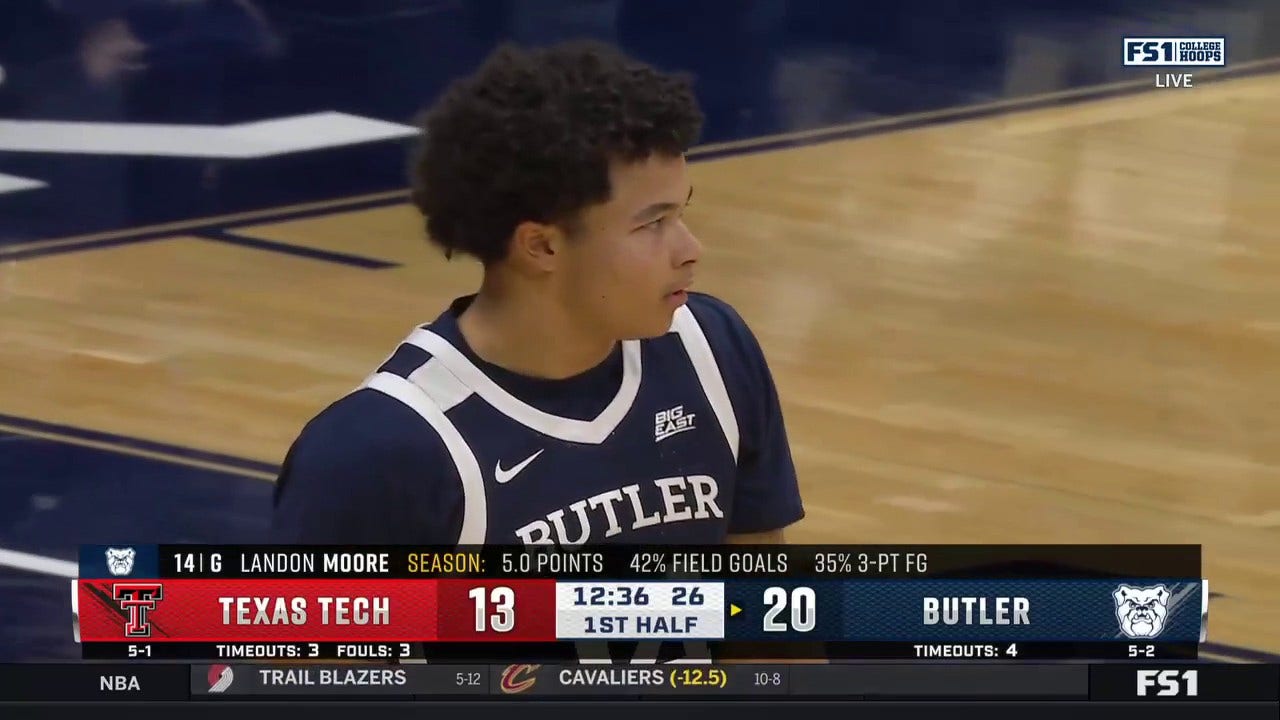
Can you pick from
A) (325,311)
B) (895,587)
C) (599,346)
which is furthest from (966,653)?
(325,311)

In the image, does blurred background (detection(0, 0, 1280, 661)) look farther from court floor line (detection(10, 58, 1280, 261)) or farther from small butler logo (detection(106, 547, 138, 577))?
small butler logo (detection(106, 547, 138, 577))

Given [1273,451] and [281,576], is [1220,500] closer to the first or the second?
[1273,451]

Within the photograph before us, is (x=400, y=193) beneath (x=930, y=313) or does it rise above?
above

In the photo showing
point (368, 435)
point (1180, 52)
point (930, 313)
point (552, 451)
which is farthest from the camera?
point (930, 313)

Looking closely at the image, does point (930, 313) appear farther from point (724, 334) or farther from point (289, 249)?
point (724, 334)

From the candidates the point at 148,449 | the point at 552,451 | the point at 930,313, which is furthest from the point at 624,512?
the point at 930,313

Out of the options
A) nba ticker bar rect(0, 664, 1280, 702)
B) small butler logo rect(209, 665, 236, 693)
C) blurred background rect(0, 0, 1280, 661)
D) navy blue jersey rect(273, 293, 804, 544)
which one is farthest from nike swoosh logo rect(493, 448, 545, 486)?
blurred background rect(0, 0, 1280, 661)

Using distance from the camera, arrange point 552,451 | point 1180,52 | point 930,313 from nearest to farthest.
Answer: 1. point 552,451
2. point 1180,52
3. point 930,313

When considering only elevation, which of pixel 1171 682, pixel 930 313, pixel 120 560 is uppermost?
pixel 930 313

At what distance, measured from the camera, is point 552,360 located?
1.81 metres

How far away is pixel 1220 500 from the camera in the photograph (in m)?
3.04

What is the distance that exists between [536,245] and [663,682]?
462mm

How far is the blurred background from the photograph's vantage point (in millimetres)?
3086

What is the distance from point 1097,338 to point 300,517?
6.44ft
